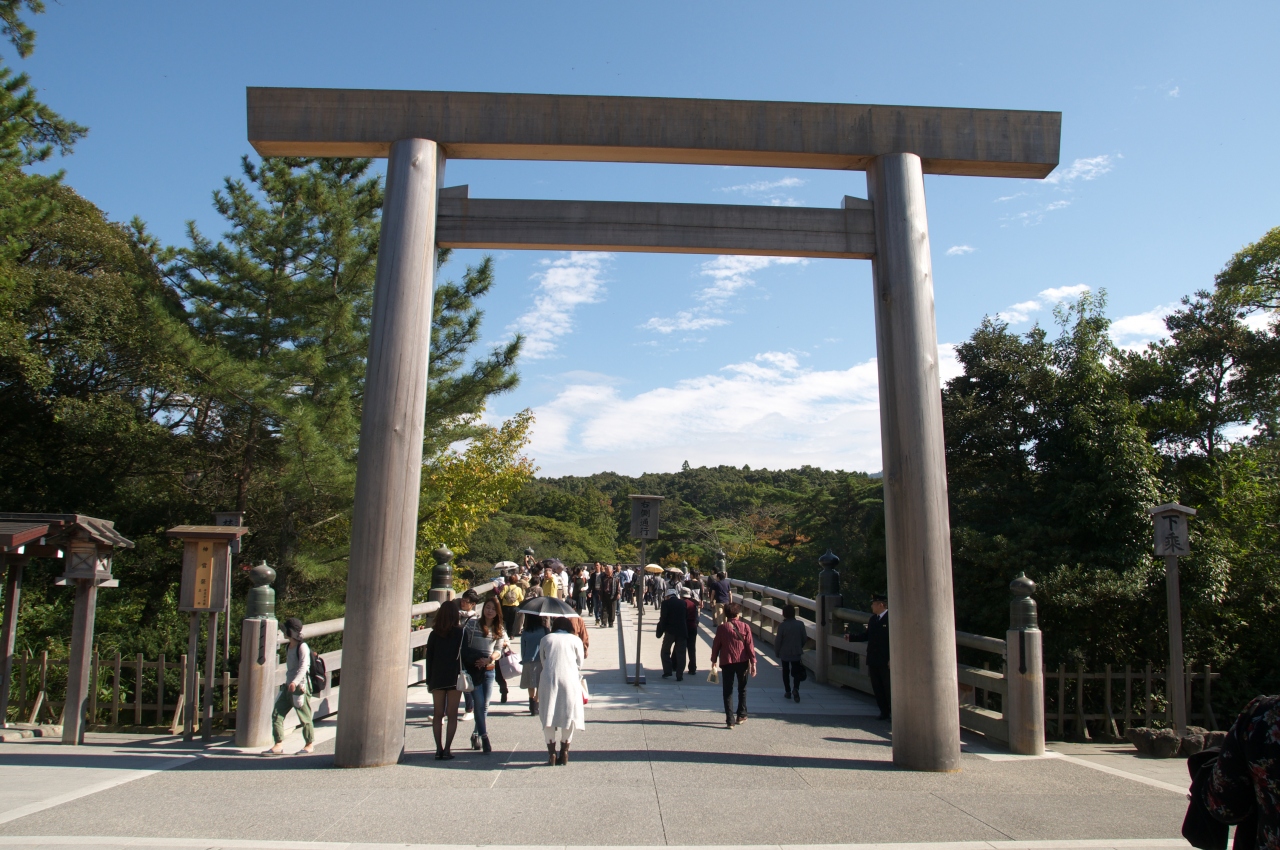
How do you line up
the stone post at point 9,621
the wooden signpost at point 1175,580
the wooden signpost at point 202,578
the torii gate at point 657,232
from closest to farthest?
the torii gate at point 657,232 < the wooden signpost at point 202,578 < the stone post at point 9,621 < the wooden signpost at point 1175,580

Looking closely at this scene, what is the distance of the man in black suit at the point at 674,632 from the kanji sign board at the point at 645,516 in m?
1.16

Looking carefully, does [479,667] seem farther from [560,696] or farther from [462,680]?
[560,696]

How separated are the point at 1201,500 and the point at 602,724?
41.3ft

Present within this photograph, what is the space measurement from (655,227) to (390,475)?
3.52 m

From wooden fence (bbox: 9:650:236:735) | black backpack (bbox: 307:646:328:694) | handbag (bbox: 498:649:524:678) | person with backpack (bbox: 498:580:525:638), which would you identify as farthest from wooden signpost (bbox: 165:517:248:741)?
person with backpack (bbox: 498:580:525:638)

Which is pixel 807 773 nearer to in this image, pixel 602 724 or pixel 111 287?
pixel 602 724

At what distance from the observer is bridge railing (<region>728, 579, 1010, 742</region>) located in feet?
27.9

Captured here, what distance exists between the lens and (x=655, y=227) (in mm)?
7895

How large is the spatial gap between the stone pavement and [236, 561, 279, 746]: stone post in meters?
0.29

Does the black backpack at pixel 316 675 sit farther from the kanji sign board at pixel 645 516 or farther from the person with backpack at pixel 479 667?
the kanji sign board at pixel 645 516

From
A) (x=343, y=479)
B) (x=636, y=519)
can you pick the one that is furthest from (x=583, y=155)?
(x=343, y=479)

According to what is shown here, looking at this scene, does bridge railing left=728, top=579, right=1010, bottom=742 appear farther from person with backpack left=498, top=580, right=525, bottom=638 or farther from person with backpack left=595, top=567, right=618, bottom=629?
person with backpack left=498, top=580, right=525, bottom=638

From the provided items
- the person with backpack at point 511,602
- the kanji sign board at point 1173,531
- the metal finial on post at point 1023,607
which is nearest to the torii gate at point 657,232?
the metal finial on post at point 1023,607

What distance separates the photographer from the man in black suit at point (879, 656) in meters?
9.73
